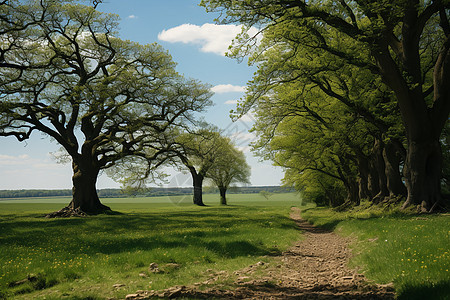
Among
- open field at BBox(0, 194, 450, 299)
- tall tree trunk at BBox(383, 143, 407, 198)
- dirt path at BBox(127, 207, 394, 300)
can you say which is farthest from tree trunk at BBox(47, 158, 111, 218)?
tall tree trunk at BBox(383, 143, 407, 198)

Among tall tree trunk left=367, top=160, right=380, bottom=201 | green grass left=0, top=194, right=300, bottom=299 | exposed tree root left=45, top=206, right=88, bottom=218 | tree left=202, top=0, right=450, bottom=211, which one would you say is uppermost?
tree left=202, top=0, right=450, bottom=211

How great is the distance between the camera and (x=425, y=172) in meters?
20.1

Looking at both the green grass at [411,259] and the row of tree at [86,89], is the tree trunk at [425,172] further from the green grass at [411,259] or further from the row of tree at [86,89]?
the row of tree at [86,89]

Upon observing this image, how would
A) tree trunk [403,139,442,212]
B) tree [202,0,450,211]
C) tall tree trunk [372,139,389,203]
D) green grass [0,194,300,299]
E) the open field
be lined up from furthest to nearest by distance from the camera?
1. tall tree trunk [372,139,389,203]
2. tree trunk [403,139,442,212]
3. tree [202,0,450,211]
4. green grass [0,194,300,299]
5. the open field

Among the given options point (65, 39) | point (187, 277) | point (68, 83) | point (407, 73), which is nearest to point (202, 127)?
point (68, 83)

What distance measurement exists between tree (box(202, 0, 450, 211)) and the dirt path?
10.5 meters

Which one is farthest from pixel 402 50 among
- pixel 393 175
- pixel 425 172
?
pixel 393 175

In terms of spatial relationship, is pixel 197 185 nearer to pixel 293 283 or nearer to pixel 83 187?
pixel 83 187

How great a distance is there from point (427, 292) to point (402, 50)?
1687 cm

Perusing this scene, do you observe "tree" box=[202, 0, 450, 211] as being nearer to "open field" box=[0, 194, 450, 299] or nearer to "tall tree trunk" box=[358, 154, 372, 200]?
"open field" box=[0, 194, 450, 299]

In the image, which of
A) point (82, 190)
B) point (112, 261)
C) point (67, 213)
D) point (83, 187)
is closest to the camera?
point (112, 261)

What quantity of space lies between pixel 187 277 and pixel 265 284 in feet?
7.57

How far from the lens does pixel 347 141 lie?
2775 centimetres

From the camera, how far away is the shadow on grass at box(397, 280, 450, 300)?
639 centimetres
